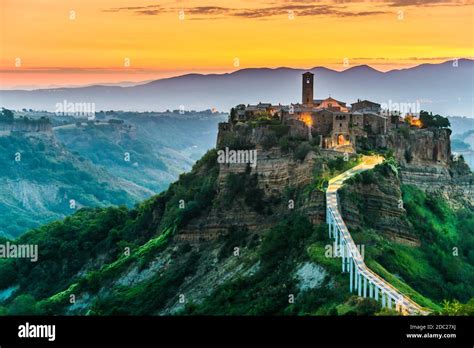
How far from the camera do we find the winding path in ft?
132

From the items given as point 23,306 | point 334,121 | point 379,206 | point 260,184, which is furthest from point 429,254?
point 23,306

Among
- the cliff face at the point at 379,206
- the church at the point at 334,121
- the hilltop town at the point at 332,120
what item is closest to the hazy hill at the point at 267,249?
the cliff face at the point at 379,206

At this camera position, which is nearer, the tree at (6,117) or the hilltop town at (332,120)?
the hilltop town at (332,120)

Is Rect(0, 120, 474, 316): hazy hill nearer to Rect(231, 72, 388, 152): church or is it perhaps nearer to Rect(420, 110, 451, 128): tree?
Rect(231, 72, 388, 152): church

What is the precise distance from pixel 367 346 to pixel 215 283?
67.8 feet

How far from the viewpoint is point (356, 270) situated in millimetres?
43375

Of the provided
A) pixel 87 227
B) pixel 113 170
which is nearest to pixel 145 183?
pixel 113 170

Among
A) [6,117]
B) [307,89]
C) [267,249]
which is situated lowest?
[267,249]

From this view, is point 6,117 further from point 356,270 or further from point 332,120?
point 356,270

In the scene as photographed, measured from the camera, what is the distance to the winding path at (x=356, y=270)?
40122mm

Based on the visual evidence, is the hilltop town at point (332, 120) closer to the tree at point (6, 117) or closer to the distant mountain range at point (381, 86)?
the distant mountain range at point (381, 86)

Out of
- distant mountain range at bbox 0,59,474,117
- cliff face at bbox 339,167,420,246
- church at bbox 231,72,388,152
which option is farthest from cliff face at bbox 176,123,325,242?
distant mountain range at bbox 0,59,474,117

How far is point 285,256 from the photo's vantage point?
51.2 metres

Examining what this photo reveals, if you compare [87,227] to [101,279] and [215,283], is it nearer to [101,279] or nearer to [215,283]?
[101,279]
